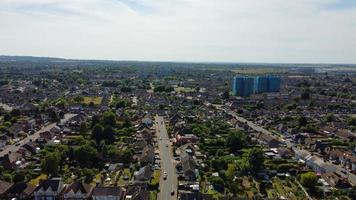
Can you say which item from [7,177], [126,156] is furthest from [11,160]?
[126,156]

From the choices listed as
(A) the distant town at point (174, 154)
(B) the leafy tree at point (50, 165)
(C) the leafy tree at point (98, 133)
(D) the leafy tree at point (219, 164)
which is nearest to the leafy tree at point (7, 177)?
(A) the distant town at point (174, 154)

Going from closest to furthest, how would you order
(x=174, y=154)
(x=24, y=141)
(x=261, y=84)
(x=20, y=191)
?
(x=20, y=191)
(x=174, y=154)
(x=24, y=141)
(x=261, y=84)

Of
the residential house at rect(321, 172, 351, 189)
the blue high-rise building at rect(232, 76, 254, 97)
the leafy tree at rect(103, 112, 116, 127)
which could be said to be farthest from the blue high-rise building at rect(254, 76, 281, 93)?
the residential house at rect(321, 172, 351, 189)

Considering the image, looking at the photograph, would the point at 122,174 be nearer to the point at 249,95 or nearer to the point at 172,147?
the point at 172,147

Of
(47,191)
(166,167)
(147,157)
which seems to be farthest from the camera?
(147,157)

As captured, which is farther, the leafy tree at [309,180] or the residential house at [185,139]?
the residential house at [185,139]

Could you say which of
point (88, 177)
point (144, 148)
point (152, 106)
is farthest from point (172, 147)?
point (152, 106)

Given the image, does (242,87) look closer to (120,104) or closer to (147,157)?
(120,104)

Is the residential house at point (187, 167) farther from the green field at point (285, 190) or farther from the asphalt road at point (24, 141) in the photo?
the asphalt road at point (24, 141)

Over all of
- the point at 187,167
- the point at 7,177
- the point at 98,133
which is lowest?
the point at 7,177
